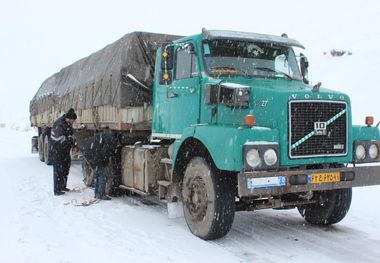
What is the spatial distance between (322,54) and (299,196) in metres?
27.7

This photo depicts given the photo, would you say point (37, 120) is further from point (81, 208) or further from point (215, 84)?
point (215, 84)

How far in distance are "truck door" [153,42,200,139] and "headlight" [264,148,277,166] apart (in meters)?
1.62

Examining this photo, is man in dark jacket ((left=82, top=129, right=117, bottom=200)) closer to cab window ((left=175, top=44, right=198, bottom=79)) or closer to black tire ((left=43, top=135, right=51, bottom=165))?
cab window ((left=175, top=44, right=198, bottom=79))

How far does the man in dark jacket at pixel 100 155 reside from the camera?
9.58 metres

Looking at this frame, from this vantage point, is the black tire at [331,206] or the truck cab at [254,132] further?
the black tire at [331,206]

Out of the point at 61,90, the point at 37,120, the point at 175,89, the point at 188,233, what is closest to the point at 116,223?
the point at 188,233

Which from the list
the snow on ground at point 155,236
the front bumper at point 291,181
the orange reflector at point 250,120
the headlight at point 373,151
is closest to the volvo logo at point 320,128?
the front bumper at point 291,181

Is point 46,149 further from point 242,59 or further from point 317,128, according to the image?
point 317,128

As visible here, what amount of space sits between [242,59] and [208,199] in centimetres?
216

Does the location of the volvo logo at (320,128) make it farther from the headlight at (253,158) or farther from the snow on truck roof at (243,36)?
the snow on truck roof at (243,36)

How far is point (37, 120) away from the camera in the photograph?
1944 cm

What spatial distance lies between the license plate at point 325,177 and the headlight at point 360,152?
576 millimetres

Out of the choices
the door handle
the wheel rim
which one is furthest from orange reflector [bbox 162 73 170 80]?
the wheel rim

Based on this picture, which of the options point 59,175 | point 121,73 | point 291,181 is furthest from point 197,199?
point 59,175
